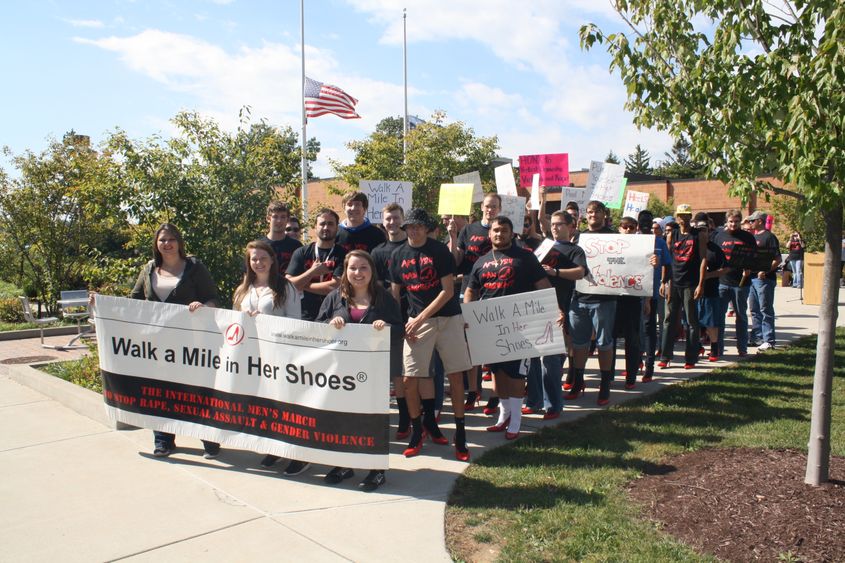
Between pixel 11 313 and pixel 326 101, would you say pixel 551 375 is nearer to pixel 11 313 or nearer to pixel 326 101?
pixel 11 313

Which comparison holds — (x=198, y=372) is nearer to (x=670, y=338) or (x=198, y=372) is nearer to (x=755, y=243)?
(x=670, y=338)

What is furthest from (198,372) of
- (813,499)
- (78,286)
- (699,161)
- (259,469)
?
(78,286)

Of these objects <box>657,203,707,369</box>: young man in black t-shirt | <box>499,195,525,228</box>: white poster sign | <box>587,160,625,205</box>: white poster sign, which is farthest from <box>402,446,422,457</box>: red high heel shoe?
<box>587,160,625,205</box>: white poster sign

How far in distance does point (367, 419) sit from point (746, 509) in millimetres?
2473

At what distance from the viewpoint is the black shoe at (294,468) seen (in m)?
5.11

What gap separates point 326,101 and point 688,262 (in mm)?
15560

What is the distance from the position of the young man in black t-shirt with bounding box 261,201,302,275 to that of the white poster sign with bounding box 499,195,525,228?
8.82ft

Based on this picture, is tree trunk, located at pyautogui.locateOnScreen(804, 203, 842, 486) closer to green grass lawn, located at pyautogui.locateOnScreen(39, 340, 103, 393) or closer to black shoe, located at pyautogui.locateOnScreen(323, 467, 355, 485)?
black shoe, located at pyautogui.locateOnScreen(323, 467, 355, 485)

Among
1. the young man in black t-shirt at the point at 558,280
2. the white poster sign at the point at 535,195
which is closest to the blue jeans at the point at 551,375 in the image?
the young man in black t-shirt at the point at 558,280

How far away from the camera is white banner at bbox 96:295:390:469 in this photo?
15.5ft

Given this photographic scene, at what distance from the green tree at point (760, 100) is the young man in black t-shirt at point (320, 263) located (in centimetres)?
281

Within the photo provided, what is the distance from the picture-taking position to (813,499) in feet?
13.5

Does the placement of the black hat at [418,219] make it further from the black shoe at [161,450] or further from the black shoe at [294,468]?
the black shoe at [161,450]

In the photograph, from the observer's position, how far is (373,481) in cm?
480
